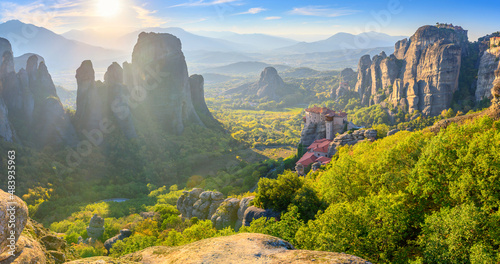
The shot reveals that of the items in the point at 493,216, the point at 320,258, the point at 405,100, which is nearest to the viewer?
the point at 320,258

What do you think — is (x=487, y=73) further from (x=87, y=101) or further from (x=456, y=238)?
(x=87, y=101)

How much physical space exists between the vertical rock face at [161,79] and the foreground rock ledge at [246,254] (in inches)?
3034

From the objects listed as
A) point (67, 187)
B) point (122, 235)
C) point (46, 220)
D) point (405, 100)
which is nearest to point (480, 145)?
point (122, 235)

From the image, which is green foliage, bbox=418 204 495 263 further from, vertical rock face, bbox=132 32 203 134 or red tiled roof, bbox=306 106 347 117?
vertical rock face, bbox=132 32 203 134

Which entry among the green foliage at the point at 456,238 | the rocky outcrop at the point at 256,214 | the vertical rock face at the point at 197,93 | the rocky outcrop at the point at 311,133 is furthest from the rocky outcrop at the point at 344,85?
the green foliage at the point at 456,238

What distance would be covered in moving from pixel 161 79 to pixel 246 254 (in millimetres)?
83919

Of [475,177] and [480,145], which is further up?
[480,145]

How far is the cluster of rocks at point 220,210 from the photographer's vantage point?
27.6 meters

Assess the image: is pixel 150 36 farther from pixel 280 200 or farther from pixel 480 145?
pixel 480 145

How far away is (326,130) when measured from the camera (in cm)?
5931

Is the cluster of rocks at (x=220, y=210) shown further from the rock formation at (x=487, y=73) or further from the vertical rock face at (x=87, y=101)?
the rock formation at (x=487, y=73)

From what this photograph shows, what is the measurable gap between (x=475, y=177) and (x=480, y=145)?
5.98ft

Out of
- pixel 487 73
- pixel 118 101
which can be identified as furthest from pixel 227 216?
pixel 487 73

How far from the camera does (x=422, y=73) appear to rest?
9869 cm
